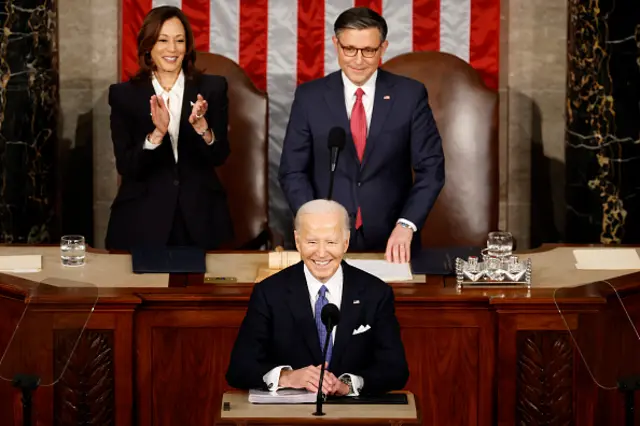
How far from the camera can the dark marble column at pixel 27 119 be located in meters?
6.43

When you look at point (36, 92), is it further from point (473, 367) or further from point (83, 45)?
point (473, 367)

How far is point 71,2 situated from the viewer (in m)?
6.88

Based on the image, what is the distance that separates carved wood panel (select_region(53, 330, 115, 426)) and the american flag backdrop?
271 centimetres

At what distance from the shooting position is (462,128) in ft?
21.0

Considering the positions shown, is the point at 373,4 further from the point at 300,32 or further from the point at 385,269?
the point at 385,269

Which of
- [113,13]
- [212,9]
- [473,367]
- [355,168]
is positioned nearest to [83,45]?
[113,13]

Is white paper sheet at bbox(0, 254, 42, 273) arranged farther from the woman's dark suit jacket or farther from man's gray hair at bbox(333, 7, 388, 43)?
man's gray hair at bbox(333, 7, 388, 43)

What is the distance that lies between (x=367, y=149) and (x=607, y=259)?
1003mm

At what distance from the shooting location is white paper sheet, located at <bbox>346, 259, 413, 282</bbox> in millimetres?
4695

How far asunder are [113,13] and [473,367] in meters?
3.22

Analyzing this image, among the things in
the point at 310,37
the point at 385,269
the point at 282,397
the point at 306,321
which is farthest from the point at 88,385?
the point at 310,37

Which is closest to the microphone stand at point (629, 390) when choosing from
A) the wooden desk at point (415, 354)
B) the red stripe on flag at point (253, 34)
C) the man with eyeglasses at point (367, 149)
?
the wooden desk at point (415, 354)

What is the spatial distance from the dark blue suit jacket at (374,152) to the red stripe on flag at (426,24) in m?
1.50

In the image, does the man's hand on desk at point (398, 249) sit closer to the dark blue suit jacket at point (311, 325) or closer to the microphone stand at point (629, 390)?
the dark blue suit jacket at point (311, 325)
